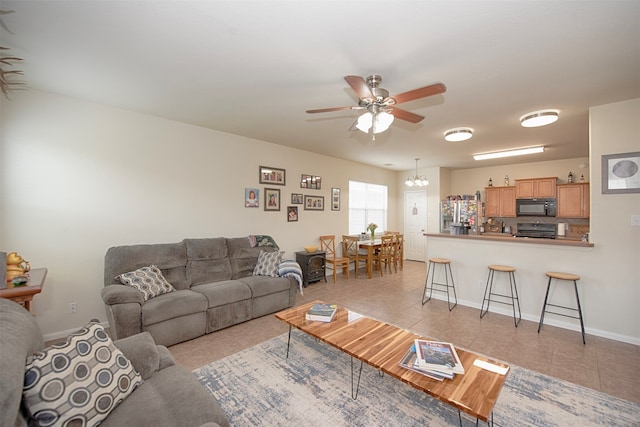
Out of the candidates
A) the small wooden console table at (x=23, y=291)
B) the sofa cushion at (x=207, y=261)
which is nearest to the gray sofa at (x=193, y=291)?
the sofa cushion at (x=207, y=261)

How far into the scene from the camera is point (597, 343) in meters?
2.94

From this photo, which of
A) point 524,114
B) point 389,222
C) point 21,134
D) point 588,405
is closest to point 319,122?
point 524,114

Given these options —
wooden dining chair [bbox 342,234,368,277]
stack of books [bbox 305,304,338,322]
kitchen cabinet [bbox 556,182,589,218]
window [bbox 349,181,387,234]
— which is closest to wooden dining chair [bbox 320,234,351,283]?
wooden dining chair [bbox 342,234,368,277]

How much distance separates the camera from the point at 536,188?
612 cm

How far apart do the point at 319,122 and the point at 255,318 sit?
9.15ft

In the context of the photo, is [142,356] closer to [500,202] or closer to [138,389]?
[138,389]

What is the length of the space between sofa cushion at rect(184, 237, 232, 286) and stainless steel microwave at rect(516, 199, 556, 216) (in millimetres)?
6503

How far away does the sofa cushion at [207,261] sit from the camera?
11.7 ft

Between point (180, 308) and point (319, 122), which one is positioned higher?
point (319, 122)

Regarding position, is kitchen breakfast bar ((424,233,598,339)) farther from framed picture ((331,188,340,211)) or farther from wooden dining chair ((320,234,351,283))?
framed picture ((331,188,340,211))

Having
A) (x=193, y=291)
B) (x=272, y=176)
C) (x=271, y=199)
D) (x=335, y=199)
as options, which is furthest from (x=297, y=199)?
(x=193, y=291)

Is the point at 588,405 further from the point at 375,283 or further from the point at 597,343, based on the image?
the point at 375,283

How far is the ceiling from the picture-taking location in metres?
1.70

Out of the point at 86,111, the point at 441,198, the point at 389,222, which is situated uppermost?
the point at 86,111
